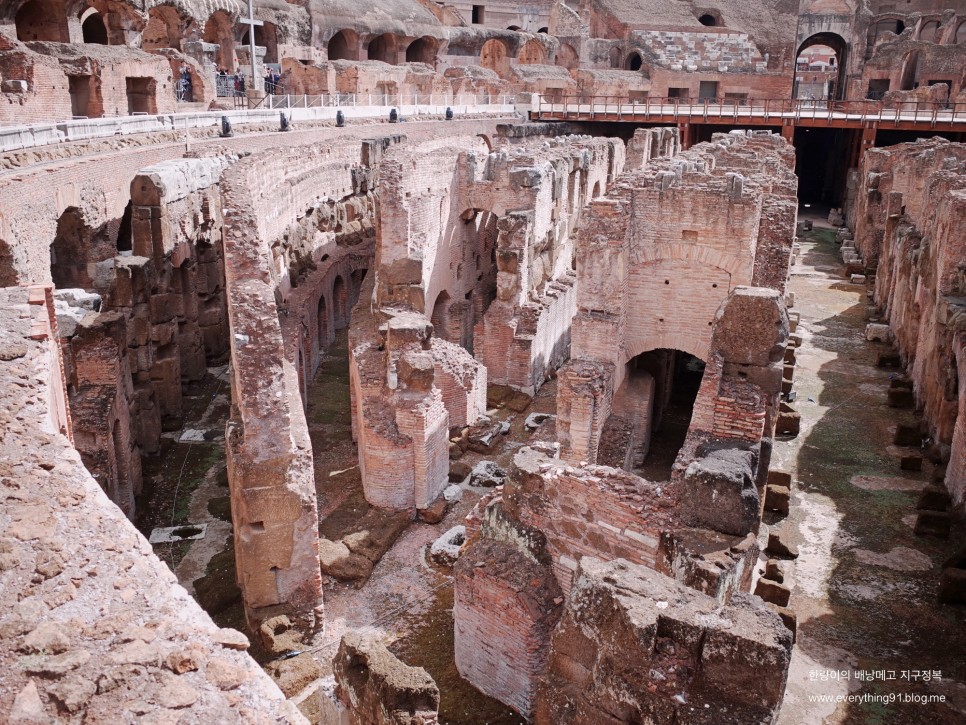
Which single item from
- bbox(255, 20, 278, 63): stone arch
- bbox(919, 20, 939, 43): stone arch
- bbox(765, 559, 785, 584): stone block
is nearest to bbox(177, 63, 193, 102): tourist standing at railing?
bbox(255, 20, 278, 63): stone arch

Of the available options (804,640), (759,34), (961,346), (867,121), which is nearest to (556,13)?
(759,34)

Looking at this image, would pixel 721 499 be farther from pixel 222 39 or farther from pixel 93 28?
pixel 222 39

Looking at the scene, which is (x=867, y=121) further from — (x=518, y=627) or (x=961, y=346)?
(x=518, y=627)

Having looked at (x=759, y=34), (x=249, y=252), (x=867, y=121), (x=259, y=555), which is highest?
(x=759, y=34)

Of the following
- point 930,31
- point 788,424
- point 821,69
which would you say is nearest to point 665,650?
point 788,424

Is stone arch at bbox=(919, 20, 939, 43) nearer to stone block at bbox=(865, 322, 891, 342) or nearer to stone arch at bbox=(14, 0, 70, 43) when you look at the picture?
stone block at bbox=(865, 322, 891, 342)

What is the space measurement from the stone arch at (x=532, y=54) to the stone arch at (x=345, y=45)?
1084 centimetres

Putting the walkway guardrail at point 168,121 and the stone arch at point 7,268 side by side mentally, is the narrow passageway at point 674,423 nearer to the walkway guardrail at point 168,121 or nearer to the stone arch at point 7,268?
the stone arch at point 7,268

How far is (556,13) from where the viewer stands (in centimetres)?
4597

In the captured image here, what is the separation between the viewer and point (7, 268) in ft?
30.7

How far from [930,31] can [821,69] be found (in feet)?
79.7

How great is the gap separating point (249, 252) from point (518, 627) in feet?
14.3

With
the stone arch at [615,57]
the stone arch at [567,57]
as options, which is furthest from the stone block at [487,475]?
the stone arch at [615,57]

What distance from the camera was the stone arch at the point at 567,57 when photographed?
45.8 meters
